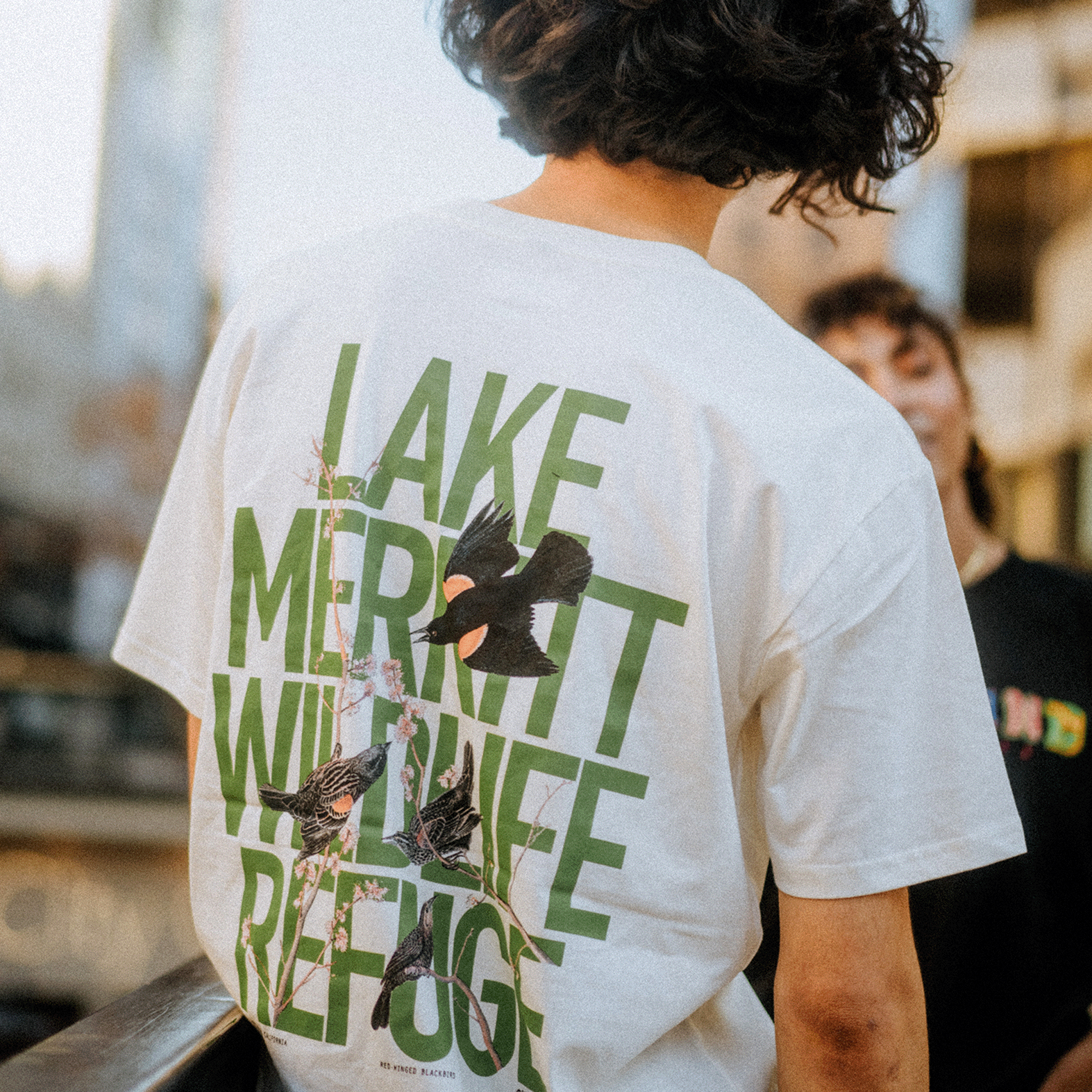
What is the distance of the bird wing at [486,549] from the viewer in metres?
0.74

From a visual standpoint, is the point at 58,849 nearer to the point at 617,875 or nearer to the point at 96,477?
the point at 96,477

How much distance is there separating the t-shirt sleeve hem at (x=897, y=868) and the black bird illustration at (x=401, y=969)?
27 centimetres

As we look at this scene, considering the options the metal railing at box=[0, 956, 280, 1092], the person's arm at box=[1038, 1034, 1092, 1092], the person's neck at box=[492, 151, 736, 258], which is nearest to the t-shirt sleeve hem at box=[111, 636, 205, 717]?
the metal railing at box=[0, 956, 280, 1092]

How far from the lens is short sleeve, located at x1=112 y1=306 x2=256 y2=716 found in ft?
2.88

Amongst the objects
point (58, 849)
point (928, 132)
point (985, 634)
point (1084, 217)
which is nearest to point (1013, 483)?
point (1084, 217)

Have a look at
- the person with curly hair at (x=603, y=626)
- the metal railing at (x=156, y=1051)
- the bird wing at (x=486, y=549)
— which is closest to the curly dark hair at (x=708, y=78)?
the person with curly hair at (x=603, y=626)

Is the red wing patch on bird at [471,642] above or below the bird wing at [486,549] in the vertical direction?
below

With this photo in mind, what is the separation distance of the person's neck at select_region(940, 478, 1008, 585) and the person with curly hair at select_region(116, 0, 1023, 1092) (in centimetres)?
103

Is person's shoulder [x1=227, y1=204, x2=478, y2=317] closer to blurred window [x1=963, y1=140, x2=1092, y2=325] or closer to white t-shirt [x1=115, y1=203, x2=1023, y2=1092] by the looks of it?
white t-shirt [x1=115, y1=203, x2=1023, y2=1092]

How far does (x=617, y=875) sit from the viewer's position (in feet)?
2.33

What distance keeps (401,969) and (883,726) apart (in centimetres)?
38

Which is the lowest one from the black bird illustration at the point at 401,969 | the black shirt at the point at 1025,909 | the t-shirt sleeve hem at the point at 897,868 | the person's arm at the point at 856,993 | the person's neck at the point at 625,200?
the black shirt at the point at 1025,909

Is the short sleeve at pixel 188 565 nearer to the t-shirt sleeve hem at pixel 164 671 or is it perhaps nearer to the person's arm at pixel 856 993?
the t-shirt sleeve hem at pixel 164 671

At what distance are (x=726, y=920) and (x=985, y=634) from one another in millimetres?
1042
